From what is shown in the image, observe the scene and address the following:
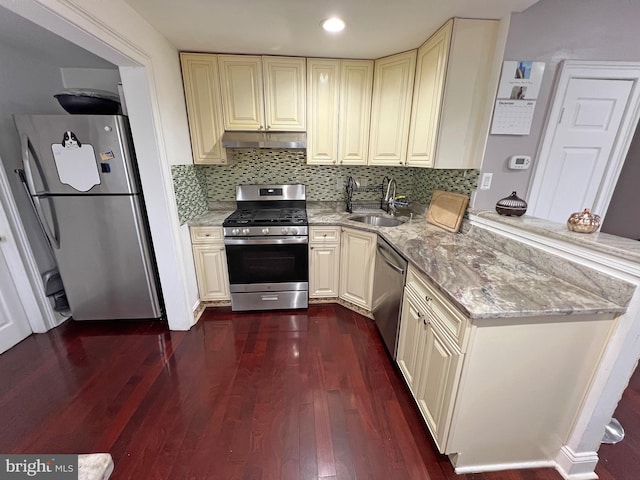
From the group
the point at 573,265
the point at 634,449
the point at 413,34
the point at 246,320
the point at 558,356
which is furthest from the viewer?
the point at 246,320

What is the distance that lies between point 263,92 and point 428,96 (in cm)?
141

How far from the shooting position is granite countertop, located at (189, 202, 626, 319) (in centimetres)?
104

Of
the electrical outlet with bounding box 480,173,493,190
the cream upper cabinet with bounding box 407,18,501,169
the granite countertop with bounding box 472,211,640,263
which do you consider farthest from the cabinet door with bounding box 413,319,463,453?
the cream upper cabinet with bounding box 407,18,501,169

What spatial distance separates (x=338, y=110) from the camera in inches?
96.0

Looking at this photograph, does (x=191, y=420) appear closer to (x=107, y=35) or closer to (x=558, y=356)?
(x=558, y=356)

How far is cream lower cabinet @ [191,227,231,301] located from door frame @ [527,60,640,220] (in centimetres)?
261

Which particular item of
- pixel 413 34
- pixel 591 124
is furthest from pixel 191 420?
pixel 591 124

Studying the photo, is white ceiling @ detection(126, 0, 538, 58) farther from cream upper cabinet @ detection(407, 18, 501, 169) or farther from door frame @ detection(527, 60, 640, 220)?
door frame @ detection(527, 60, 640, 220)

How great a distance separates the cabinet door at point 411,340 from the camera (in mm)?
1473

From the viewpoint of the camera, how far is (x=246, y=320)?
2461 mm

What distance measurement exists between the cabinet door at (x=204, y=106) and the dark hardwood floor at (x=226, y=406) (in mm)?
1646

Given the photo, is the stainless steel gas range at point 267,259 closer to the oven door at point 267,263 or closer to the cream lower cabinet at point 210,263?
the oven door at point 267,263

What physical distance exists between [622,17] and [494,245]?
5.29ft

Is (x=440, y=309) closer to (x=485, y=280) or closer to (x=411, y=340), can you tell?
(x=485, y=280)
